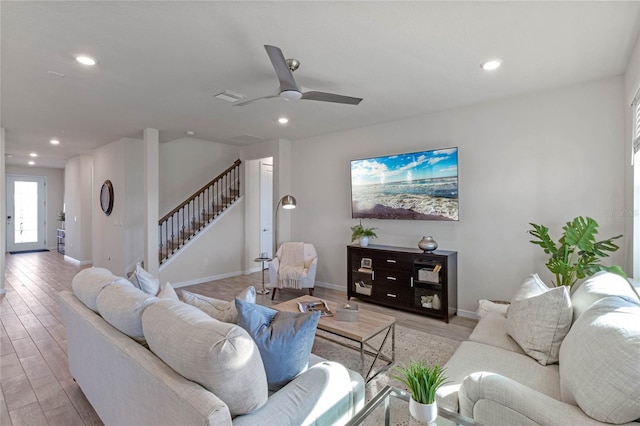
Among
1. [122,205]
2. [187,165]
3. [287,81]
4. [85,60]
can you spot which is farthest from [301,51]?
[122,205]

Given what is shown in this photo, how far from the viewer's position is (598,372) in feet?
4.19

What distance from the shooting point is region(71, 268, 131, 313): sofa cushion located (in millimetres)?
2029

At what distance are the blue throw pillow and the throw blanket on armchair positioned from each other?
127 inches

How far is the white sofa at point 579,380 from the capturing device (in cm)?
120

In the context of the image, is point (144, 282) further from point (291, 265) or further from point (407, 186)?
point (407, 186)

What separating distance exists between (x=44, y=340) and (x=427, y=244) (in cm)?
439

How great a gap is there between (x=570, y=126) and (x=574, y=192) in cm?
70

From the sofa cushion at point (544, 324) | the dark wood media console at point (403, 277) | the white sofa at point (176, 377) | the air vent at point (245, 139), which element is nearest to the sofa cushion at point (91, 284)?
the white sofa at point (176, 377)

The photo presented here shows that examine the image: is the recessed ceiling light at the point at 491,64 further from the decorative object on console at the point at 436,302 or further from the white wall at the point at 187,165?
the white wall at the point at 187,165

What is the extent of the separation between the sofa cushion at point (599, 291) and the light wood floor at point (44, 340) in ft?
5.32

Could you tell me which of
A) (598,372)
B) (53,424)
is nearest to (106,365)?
(53,424)

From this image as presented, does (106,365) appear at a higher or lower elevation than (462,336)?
higher

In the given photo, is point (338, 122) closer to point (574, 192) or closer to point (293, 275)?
point (293, 275)

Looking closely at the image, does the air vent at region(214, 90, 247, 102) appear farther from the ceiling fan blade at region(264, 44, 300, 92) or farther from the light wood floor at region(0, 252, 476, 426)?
the light wood floor at region(0, 252, 476, 426)
